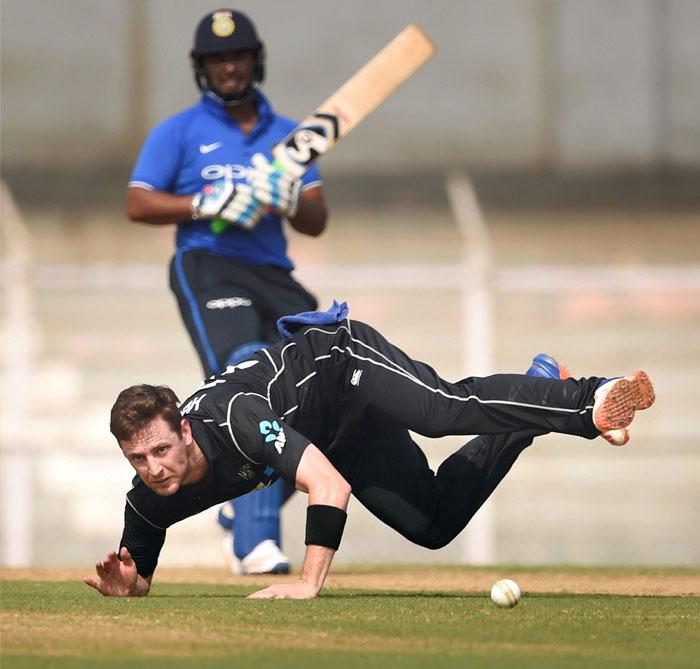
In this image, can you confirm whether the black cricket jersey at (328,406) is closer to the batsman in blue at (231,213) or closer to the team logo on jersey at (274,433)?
the team logo on jersey at (274,433)

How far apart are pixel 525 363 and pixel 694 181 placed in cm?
311

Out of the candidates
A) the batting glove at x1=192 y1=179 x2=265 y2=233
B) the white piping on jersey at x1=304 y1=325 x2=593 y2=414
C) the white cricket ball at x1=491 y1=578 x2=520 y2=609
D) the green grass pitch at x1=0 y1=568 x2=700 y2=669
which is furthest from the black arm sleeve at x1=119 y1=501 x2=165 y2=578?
the batting glove at x1=192 y1=179 x2=265 y2=233

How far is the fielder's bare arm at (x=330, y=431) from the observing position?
5426mm

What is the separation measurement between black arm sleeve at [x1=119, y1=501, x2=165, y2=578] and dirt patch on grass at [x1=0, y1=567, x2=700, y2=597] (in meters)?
1.03

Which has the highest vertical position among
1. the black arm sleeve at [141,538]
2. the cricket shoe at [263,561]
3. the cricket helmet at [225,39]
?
the cricket helmet at [225,39]

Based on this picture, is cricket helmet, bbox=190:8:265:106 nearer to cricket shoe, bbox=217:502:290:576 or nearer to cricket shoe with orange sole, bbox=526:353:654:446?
cricket shoe, bbox=217:502:290:576

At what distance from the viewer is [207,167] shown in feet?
25.4

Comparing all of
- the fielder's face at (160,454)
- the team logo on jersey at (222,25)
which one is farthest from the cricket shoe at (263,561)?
the team logo on jersey at (222,25)

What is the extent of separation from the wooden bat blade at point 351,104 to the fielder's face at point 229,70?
0.33m

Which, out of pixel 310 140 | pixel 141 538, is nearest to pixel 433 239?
pixel 310 140

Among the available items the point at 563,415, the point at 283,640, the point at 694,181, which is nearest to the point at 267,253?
the point at 563,415

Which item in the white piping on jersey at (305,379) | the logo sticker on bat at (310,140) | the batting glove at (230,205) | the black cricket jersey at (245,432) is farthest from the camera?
the logo sticker on bat at (310,140)

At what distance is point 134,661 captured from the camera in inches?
165

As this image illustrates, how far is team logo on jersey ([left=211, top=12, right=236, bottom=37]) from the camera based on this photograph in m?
7.63
